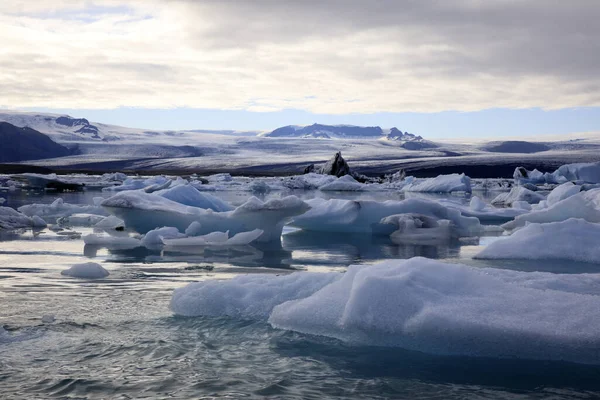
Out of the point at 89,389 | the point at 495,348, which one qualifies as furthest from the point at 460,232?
the point at 89,389

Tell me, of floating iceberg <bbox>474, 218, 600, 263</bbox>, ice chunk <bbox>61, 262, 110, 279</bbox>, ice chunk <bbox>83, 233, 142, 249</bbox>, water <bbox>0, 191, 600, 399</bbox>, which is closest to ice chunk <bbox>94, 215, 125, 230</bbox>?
ice chunk <bbox>83, 233, 142, 249</bbox>

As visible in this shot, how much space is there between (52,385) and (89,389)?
0.18 metres

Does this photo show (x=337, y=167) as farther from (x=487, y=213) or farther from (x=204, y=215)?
(x=204, y=215)

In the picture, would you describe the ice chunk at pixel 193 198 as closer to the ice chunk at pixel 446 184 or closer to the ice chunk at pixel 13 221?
the ice chunk at pixel 13 221

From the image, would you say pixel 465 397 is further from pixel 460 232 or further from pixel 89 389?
pixel 460 232

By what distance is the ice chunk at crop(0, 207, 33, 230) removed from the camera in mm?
9789

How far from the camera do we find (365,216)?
10.4m

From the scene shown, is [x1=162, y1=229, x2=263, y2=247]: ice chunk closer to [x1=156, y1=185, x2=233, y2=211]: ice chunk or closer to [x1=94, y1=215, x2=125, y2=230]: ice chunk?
[x1=94, y1=215, x2=125, y2=230]: ice chunk

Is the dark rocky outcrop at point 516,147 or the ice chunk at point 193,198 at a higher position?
the dark rocky outcrop at point 516,147

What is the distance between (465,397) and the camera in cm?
273

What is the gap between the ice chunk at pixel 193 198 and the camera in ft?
35.8

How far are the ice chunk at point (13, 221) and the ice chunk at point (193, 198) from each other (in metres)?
2.19

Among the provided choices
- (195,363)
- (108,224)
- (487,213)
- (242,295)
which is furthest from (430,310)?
(487,213)

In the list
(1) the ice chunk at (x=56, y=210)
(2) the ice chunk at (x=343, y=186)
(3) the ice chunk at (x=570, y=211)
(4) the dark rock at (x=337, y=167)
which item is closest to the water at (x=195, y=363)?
(3) the ice chunk at (x=570, y=211)
